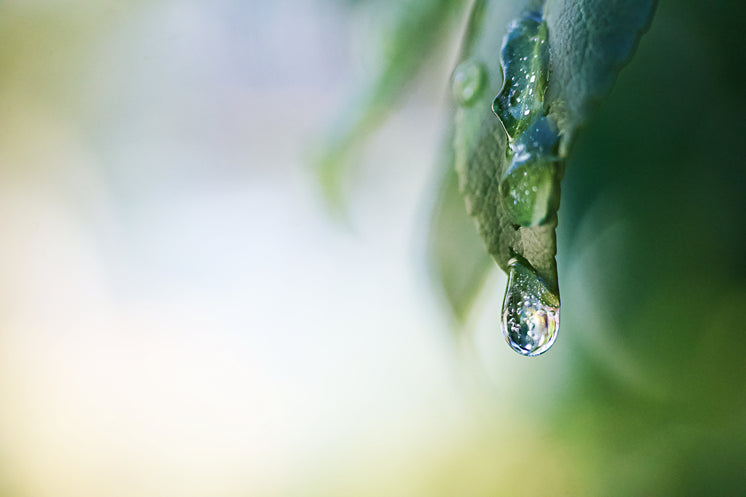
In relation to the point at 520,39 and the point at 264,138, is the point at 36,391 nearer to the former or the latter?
the point at 264,138

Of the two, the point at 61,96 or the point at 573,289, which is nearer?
the point at 573,289

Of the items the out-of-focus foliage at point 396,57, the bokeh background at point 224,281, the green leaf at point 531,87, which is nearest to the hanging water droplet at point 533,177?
the green leaf at point 531,87

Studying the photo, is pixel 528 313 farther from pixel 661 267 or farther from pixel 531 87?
pixel 661 267

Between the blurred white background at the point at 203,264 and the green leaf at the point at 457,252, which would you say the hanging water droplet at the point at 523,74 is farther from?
the blurred white background at the point at 203,264

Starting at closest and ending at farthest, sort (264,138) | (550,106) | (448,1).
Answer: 1. (550,106)
2. (448,1)
3. (264,138)

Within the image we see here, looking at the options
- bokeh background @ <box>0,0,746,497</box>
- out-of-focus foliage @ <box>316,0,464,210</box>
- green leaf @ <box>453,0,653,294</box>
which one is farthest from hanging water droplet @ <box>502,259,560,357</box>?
bokeh background @ <box>0,0,746,497</box>

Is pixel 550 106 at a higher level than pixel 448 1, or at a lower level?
lower

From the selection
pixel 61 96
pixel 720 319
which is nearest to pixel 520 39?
pixel 720 319
